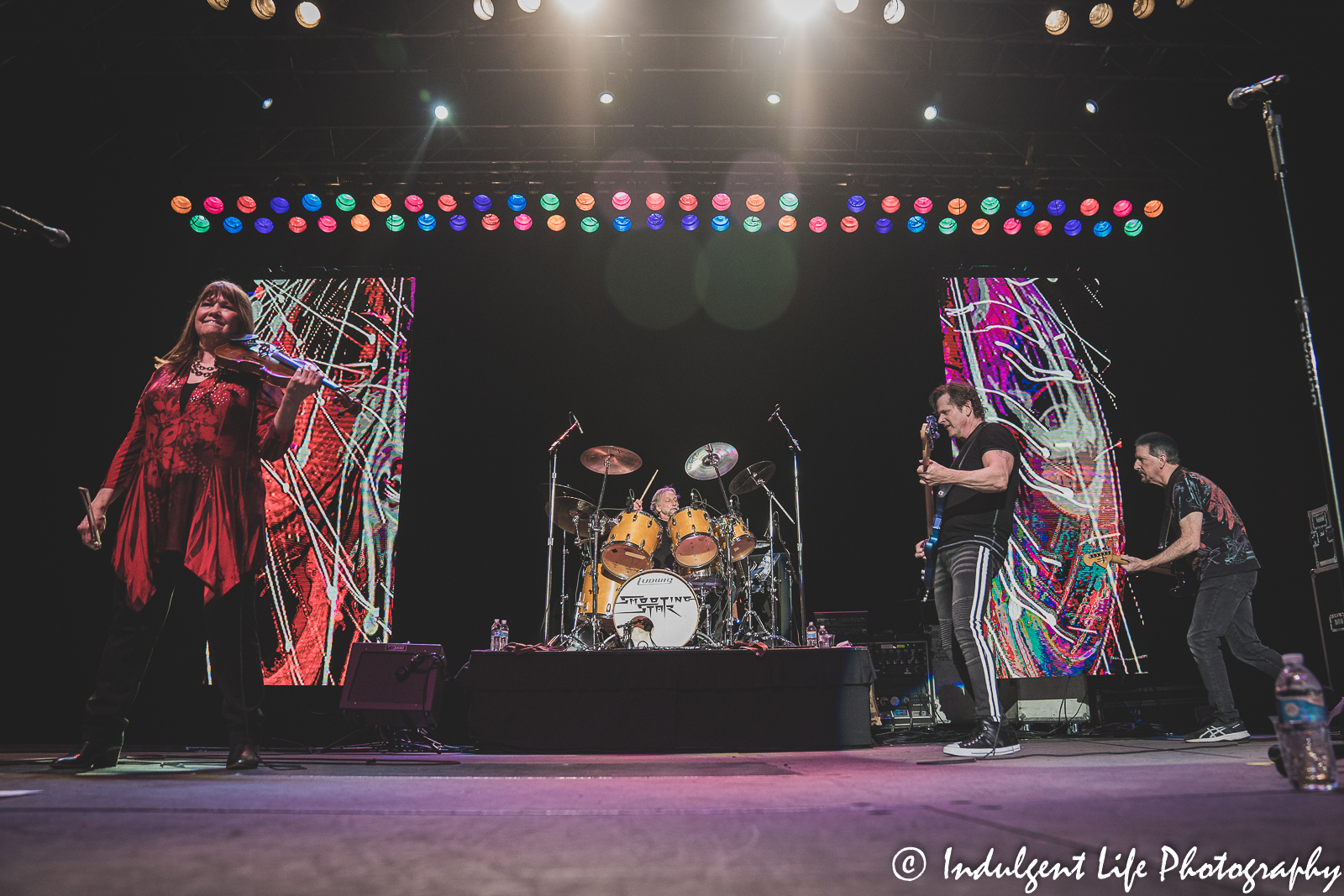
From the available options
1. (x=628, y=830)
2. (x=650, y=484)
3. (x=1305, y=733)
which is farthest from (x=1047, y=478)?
(x=628, y=830)

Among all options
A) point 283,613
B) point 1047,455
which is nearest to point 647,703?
point 283,613

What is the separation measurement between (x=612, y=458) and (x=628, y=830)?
5016 millimetres

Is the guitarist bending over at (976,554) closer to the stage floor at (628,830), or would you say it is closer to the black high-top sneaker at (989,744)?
the black high-top sneaker at (989,744)

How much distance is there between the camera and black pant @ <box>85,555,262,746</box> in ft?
9.73

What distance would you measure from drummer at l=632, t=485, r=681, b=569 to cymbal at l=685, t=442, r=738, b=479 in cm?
34

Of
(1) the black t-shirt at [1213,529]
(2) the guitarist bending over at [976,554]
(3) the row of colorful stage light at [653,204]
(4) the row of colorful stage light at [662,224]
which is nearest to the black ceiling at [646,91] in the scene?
(3) the row of colorful stage light at [653,204]

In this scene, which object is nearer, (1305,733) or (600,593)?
(1305,733)

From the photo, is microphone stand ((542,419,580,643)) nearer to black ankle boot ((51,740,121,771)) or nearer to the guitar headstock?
black ankle boot ((51,740,121,771))

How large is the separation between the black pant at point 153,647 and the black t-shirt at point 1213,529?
5.04 m

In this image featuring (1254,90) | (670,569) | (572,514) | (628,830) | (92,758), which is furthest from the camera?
(670,569)

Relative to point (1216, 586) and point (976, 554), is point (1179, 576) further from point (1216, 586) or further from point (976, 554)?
point (976, 554)

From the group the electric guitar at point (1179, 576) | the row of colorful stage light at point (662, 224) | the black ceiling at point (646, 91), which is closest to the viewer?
the electric guitar at point (1179, 576)

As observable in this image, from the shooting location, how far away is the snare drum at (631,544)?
6473 millimetres

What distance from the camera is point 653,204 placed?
22.7 ft
